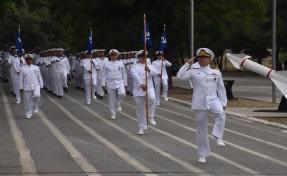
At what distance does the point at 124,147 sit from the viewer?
574 inches

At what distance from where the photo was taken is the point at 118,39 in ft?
128

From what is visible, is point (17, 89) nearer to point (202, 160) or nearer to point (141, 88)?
point (141, 88)

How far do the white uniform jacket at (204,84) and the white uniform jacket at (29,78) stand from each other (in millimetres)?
9390

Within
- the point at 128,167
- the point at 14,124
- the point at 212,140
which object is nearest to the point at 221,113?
the point at 128,167

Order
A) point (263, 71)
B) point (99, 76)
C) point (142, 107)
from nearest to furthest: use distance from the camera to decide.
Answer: point (142, 107) < point (263, 71) < point (99, 76)

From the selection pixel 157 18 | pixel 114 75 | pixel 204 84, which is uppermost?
pixel 157 18

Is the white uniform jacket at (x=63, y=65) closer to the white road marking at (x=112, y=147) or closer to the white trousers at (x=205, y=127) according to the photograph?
the white road marking at (x=112, y=147)

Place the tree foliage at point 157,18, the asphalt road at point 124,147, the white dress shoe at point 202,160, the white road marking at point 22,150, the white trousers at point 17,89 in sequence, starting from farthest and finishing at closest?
the tree foliage at point 157,18
the white trousers at point 17,89
the white dress shoe at point 202,160
the asphalt road at point 124,147
the white road marking at point 22,150

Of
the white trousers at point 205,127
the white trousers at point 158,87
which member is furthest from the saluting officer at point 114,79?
the white trousers at point 205,127

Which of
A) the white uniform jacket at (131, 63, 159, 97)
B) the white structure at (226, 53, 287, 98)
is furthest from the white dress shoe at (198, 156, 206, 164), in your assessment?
the white structure at (226, 53, 287, 98)

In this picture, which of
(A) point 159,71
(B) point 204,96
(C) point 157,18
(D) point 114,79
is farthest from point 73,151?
(C) point 157,18

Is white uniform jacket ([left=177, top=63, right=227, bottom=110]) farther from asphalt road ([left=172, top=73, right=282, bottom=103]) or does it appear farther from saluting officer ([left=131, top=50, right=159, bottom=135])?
asphalt road ([left=172, top=73, right=282, bottom=103])

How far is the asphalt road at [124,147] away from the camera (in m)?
11.7

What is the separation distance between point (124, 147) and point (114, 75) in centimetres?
689
